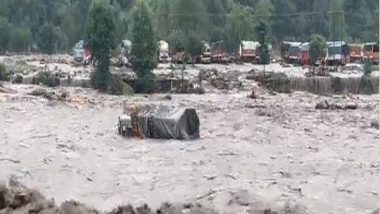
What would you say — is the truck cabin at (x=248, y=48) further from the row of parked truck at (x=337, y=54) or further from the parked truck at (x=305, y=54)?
the parked truck at (x=305, y=54)

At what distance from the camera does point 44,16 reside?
85.6 meters

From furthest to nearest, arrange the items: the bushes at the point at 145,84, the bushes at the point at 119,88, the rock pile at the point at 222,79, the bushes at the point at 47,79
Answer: the rock pile at the point at 222,79
the bushes at the point at 47,79
the bushes at the point at 145,84
the bushes at the point at 119,88

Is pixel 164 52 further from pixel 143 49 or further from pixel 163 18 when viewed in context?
pixel 143 49

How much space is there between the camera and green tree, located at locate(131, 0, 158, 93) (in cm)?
3828

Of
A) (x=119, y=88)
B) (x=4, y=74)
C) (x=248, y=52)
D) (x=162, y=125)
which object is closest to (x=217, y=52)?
(x=248, y=52)

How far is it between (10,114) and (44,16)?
59.0 m

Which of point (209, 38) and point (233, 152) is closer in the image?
point (233, 152)

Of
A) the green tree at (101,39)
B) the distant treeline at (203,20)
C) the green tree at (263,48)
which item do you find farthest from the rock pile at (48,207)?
the distant treeline at (203,20)

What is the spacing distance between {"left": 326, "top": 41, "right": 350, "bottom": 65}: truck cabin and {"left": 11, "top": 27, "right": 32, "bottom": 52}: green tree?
108 feet

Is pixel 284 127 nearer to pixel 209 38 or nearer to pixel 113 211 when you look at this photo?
pixel 113 211

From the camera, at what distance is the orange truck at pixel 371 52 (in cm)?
5821

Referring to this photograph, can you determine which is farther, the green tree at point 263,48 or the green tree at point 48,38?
the green tree at point 48,38

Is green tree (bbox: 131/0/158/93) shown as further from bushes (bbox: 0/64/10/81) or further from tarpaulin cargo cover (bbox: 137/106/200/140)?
tarpaulin cargo cover (bbox: 137/106/200/140)

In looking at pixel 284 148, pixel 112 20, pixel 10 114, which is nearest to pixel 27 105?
pixel 10 114
